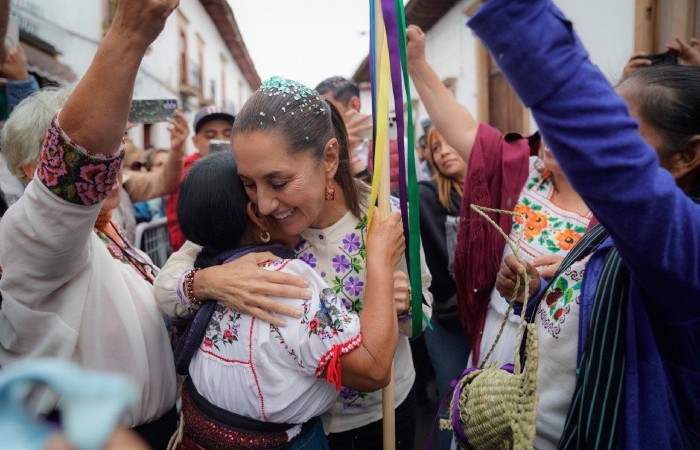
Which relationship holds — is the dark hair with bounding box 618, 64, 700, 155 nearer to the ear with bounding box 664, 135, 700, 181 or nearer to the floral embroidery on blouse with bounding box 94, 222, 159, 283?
the ear with bounding box 664, 135, 700, 181

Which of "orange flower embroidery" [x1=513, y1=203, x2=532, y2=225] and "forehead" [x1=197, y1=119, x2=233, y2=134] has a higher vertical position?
"forehead" [x1=197, y1=119, x2=233, y2=134]

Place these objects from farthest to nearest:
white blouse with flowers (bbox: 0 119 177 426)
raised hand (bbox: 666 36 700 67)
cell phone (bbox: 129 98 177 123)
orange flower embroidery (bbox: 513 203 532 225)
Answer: cell phone (bbox: 129 98 177 123) < raised hand (bbox: 666 36 700 67) < orange flower embroidery (bbox: 513 203 532 225) < white blouse with flowers (bbox: 0 119 177 426)

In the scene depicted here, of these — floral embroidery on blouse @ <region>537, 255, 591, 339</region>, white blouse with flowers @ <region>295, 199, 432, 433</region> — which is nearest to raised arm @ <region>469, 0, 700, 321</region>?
floral embroidery on blouse @ <region>537, 255, 591, 339</region>

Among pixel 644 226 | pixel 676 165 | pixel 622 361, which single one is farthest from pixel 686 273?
pixel 676 165

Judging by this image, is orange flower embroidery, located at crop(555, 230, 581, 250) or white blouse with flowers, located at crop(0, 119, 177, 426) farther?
orange flower embroidery, located at crop(555, 230, 581, 250)

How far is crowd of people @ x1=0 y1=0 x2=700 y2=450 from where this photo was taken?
0.74m

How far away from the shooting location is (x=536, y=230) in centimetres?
182

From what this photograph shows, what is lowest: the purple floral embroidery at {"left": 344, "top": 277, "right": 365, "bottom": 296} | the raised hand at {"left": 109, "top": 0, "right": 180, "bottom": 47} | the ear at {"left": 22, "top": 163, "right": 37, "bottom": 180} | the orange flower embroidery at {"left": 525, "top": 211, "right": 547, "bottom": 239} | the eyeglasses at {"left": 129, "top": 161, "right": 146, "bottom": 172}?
the eyeglasses at {"left": 129, "top": 161, "right": 146, "bottom": 172}

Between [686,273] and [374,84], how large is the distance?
34.9 inches

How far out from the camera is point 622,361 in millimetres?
932

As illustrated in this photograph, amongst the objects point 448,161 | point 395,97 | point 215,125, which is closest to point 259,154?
point 395,97

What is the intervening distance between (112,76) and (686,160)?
48.8 inches

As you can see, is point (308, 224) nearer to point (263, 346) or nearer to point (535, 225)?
point (263, 346)

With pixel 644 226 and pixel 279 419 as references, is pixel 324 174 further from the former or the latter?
pixel 644 226
